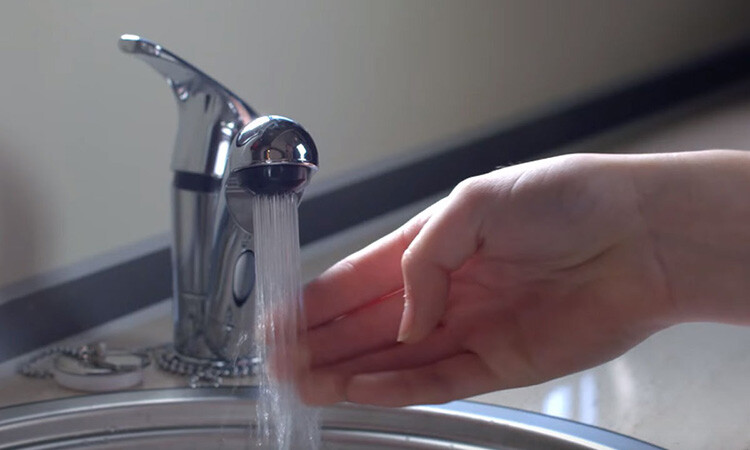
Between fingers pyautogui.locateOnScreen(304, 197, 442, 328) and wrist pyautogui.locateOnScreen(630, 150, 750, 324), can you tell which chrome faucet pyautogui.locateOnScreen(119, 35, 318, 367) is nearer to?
fingers pyautogui.locateOnScreen(304, 197, 442, 328)

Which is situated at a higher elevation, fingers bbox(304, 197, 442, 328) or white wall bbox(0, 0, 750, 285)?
white wall bbox(0, 0, 750, 285)

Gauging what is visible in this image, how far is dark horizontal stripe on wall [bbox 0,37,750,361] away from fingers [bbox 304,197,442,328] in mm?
91

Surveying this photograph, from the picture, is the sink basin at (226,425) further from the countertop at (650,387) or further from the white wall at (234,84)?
the white wall at (234,84)

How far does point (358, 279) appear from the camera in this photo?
1.89ft

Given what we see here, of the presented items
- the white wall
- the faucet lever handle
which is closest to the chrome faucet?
the faucet lever handle

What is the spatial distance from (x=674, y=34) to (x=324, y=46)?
881 millimetres

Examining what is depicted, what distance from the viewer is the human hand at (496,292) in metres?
0.53

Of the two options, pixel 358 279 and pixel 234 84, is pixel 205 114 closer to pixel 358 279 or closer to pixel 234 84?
pixel 358 279

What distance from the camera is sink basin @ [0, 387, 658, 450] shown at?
22.5 inches

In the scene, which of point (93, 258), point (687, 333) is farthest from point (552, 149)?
point (93, 258)

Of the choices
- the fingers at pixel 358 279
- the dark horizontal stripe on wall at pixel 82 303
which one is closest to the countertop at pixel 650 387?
the dark horizontal stripe on wall at pixel 82 303

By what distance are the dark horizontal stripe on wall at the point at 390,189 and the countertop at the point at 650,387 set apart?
13 millimetres

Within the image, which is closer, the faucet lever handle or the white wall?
the faucet lever handle

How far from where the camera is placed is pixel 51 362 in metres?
0.67
